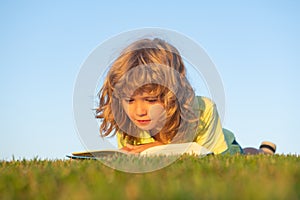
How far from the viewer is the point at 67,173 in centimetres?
247

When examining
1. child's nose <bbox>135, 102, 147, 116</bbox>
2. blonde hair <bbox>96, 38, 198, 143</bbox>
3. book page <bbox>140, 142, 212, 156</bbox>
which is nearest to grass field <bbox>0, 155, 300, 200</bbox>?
book page <bbox>140, 142, 212, 156</bbox>

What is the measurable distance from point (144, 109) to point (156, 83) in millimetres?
428

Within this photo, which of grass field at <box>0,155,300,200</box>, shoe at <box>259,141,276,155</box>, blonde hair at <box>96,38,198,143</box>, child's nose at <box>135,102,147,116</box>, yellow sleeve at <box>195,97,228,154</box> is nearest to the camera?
grass field at <box>0,155,300,200</box>

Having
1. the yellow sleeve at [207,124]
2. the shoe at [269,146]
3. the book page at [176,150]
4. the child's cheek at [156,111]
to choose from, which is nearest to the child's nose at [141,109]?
the child's cheek at [156,111]

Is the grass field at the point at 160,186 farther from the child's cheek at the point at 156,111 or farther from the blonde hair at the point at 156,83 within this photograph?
the blonde hair at the point at 156,83

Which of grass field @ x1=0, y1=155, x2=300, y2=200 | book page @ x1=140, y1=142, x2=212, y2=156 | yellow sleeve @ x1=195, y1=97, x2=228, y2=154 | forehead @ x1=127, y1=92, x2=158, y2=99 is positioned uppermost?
forehead @ x1=127, y1=92, x2=158, y2=99

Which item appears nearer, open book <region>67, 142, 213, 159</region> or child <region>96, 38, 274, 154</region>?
open book <region>67, 142, 213, 159</region>

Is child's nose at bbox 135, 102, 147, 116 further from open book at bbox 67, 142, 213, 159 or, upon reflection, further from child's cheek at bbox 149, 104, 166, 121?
open book at bbox 67, 142, 213, 159

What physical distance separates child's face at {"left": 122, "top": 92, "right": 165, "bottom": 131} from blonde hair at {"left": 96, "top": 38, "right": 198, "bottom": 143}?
0.25ft

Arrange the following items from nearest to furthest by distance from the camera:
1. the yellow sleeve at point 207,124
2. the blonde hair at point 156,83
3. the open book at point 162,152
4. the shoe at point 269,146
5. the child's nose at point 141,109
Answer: the open book at point 162,152
the child's nose at point 141,109
the blonde hair at point 156,83
the yellow sleeve at point 207,124
the shoe at point 269,146

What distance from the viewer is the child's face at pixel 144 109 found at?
514cm

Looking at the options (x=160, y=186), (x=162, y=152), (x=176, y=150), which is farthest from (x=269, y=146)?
(x=160, y=186)

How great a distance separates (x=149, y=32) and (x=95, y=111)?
4.04ft

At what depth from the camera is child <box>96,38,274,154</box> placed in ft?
17.4
